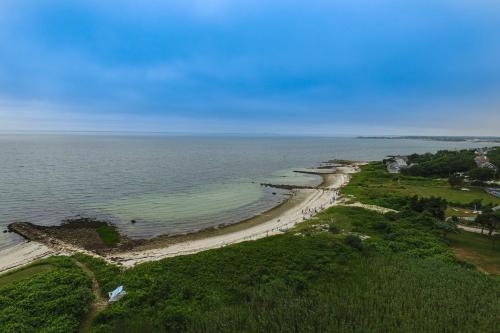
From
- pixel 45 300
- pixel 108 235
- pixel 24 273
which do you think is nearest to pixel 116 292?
pixel 45 300

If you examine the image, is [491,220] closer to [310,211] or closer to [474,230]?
[474,230]

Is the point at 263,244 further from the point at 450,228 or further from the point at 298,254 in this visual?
the point at 450,228

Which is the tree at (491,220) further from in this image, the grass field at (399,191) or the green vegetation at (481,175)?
the green vegetation at (481,175)

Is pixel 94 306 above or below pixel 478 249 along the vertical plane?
below

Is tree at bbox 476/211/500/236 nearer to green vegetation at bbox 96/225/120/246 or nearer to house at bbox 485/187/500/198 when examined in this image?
house at bbox 485/187/500/198

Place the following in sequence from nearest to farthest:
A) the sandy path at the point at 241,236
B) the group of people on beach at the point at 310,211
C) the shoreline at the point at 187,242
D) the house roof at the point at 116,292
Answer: the house roof at the point at 116,292
the shoreline at the point at 187,242
the sandy path at the point at 241,236
the group of people on beach at the point at 310,211

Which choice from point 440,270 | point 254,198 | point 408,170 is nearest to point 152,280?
point 440,270

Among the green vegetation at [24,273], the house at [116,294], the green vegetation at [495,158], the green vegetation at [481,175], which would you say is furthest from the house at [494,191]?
the green vegetation at [24,273]
